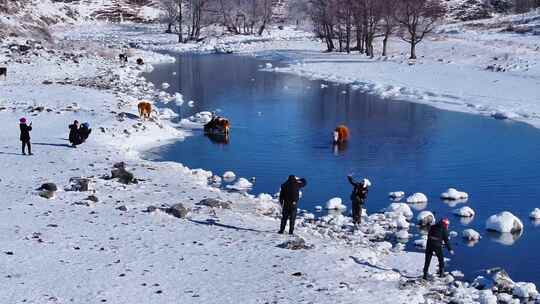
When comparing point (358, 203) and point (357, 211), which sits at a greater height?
point (358, 203)

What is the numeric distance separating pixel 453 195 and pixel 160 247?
34.5ft

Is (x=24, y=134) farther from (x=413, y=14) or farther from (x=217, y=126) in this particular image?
(x=413, y=14)

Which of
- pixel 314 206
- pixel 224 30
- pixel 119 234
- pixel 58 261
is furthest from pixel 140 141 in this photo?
pixel 224 30

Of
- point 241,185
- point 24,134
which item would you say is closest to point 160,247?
point 241,185

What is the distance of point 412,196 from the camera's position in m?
22.6

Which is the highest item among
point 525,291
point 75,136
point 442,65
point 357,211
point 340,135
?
point 442,65

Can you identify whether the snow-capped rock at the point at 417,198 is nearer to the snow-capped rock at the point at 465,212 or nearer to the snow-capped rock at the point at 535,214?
the snow-capped rock at the point at 465,212

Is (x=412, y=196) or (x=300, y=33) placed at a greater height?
(x=300, y=33)

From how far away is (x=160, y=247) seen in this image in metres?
16.6

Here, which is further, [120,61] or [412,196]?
[120,61]

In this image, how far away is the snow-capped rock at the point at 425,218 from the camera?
20.4 m

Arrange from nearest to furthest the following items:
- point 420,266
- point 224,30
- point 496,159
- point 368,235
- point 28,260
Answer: point 28,260, point 420,266, point 368,235, point 496,159, point 224,30

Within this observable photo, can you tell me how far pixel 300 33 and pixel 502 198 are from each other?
9498 centimetres

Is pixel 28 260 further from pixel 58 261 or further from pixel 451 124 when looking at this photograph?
pixel 451 124
